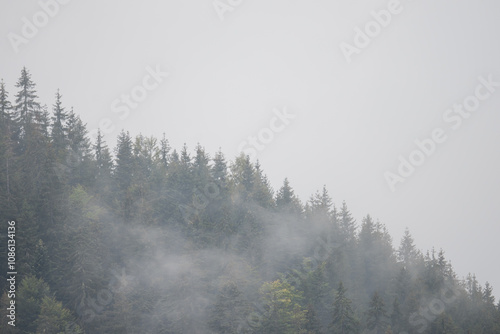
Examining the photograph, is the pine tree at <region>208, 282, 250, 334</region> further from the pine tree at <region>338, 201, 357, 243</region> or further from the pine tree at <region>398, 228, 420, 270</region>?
the pine tree at <region>398, 228, 420, 270</region>

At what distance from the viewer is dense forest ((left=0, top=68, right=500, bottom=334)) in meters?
44.2

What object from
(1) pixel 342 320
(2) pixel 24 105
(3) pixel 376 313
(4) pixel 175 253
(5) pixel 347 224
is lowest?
(1) pixel 342 320

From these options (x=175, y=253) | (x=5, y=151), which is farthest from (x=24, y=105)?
(x=175, y=253)

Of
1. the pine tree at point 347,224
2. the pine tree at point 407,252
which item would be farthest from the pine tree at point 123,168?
the pine tree at point 407,252

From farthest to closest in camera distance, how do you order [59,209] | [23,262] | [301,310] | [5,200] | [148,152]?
1. [148,152]
2. [301,310]
3. [59,209]
4. [5,200]
5. [23,262]

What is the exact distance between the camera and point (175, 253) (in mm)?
54781

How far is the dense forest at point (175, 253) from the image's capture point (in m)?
44.2

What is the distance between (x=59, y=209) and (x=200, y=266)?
65.8 feet

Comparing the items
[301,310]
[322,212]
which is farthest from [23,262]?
[322,212]

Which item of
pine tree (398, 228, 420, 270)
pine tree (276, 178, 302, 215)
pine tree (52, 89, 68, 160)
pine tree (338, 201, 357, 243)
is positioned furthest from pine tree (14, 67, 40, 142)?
pine tree (398, 228, 420, 270)

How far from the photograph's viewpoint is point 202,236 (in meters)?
57.6

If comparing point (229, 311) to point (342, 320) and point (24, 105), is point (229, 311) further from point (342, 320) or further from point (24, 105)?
point (24, 105)

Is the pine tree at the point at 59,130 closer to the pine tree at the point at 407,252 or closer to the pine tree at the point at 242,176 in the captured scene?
the pine tree at the point at 242,176

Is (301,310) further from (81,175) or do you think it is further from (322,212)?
(81,175)
